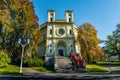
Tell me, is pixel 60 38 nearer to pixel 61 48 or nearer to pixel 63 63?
pixel 61 48

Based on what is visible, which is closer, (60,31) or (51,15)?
(60,31)

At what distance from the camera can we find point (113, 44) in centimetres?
4938

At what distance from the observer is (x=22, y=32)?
33250 millimetres

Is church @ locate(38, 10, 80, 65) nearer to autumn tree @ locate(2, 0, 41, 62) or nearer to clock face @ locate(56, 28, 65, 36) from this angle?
clock face @ locate(56, 28, 65, 36)

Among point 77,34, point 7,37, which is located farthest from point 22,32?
point 77,34

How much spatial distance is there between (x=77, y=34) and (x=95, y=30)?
16.0 feet

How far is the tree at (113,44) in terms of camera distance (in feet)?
161

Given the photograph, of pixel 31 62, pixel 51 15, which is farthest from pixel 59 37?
pixel 31 62

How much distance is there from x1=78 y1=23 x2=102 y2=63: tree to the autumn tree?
44.1 feet

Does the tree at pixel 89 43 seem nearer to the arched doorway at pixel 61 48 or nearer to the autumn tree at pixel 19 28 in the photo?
the arched doorway at pixel 61 48

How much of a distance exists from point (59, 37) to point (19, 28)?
14003 millimetres

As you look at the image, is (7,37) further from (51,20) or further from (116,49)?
(116,49)

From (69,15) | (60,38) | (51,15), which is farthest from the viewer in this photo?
(69,15)

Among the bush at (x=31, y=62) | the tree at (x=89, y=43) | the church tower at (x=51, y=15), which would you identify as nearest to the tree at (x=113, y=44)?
the tree at (x=89, y=43)
